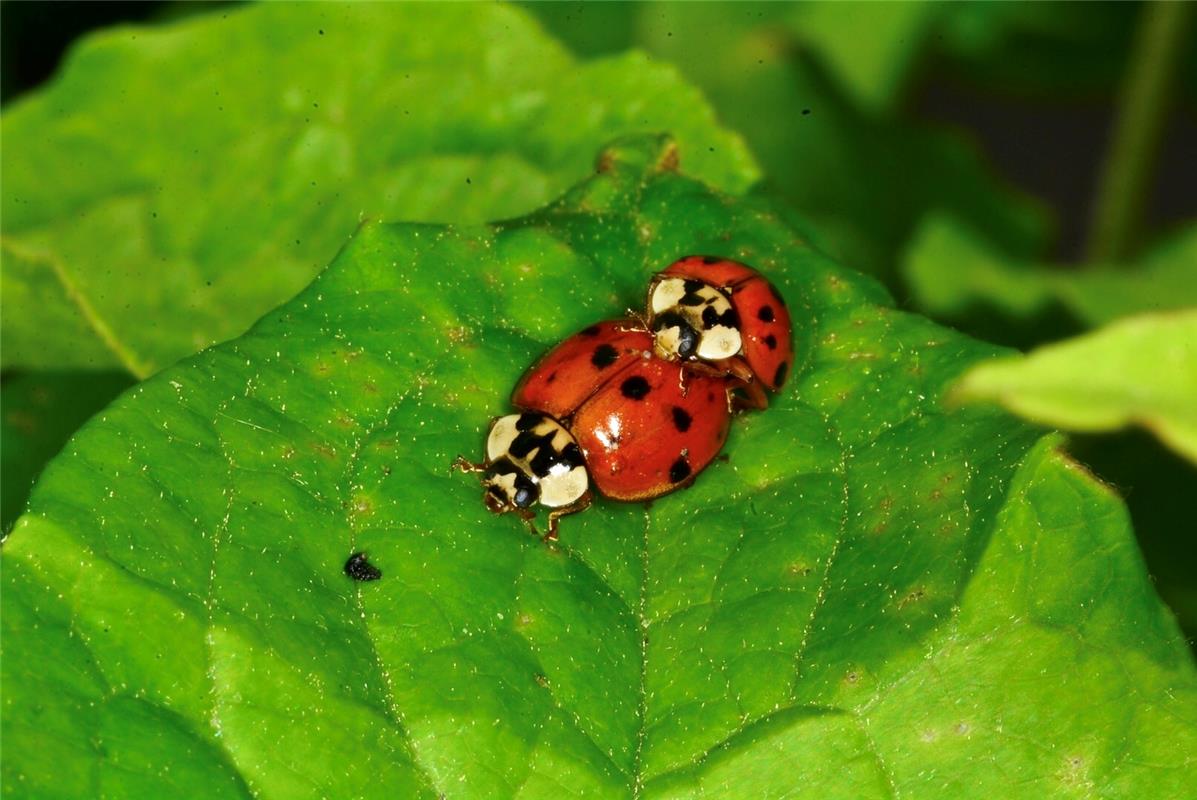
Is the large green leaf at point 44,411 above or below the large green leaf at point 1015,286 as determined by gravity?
above

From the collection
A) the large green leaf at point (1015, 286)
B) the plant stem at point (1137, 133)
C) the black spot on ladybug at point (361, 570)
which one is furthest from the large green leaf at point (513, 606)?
the plant stem at point (1137, 133)

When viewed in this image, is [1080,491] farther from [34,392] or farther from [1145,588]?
[34,392]

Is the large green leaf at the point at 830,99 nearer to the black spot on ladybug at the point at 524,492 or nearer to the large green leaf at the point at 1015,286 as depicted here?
the large green leaf at the point at 1015,286

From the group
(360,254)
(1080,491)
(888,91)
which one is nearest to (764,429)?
(1080,491)

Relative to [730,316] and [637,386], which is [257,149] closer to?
[637,386]

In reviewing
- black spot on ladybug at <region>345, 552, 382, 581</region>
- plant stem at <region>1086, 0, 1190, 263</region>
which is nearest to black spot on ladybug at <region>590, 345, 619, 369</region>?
black spot on ladybug at <region>345, 552, 382, 581</region>

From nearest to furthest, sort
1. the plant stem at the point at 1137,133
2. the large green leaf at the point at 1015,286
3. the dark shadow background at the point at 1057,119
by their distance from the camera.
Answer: the dark shadow background at the point at 1057,119 → the large green leaf at the point at 1015,286 → the plant stem at the point at 1137,133

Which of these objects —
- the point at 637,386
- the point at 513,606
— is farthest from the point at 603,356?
the point at 513,606
